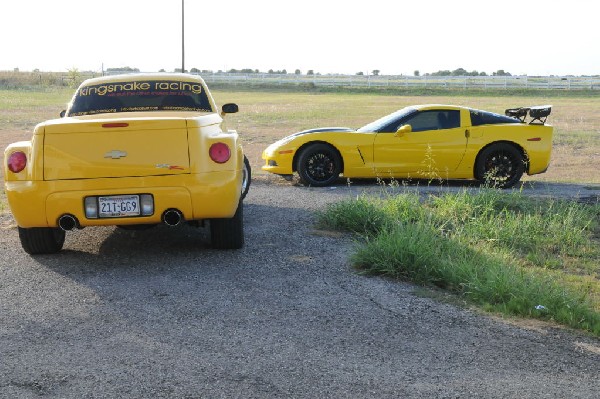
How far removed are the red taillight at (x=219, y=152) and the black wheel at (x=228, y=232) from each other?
0.57 m

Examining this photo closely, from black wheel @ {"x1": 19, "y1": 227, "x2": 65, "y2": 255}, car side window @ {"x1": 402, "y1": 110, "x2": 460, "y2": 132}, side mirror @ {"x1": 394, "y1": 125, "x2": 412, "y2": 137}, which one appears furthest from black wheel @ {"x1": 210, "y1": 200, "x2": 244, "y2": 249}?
car side window @ {"x1": 402, "y1": 110, "x2": 460, "y2": 132}

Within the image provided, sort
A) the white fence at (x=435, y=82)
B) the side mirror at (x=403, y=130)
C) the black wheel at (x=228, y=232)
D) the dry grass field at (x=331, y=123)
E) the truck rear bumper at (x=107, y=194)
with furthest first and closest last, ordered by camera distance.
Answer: the white fence at (x=435, y=82) → the dry grass field at (x=331, y=123) → the side mirror at (x=403, y=130) → the black wheel at (x=228, y=232) → the truck rear bumper at (x=107, y=194)

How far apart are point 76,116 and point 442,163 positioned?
6041 mm

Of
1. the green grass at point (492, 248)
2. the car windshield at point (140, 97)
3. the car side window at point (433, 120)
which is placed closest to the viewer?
the green grass at point (492, 248)

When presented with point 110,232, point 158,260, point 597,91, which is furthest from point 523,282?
point 597,91

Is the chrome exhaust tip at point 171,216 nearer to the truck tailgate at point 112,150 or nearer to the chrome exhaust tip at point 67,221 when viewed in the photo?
the truck tailgate at point 112,150

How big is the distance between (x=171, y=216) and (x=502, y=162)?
22.5 ft

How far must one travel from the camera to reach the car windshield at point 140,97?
776cm

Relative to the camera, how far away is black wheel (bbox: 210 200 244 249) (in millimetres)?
6934

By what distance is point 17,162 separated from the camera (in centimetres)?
639

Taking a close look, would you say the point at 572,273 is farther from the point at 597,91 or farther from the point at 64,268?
the point at 597,91

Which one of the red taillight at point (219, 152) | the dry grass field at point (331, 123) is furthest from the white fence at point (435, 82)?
the red taillight at point (219, 152)

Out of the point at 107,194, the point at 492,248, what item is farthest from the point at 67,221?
the point at 492,248

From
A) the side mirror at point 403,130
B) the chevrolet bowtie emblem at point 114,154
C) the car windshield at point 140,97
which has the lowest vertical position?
the side mirror at point 403,130
